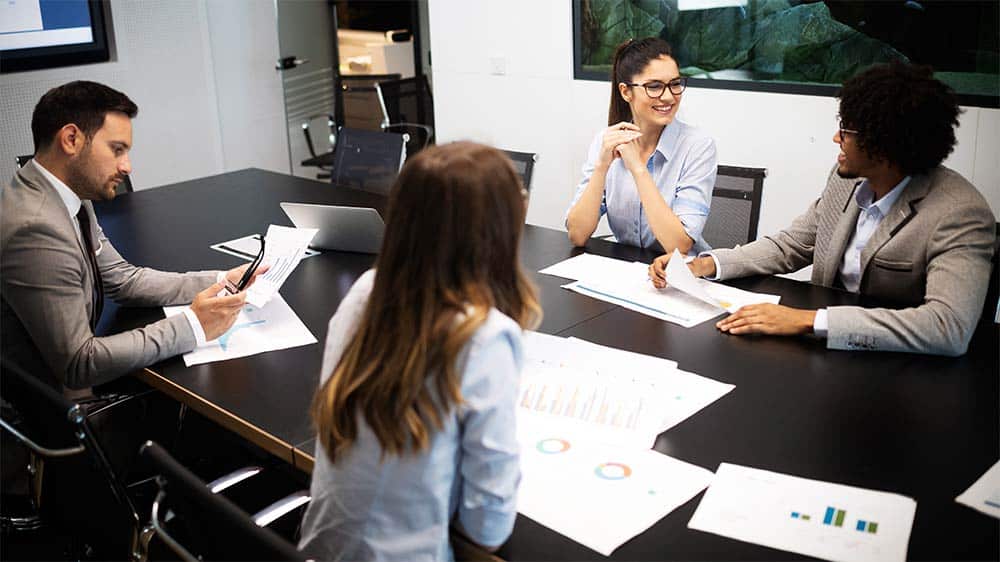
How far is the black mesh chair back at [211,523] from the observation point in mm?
1148

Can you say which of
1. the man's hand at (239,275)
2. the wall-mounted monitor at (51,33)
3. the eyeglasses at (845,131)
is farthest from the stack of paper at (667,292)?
the wall-mounted monitor at (51,33)

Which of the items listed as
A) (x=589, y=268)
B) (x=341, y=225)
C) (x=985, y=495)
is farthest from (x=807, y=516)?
(x=341, y=225)

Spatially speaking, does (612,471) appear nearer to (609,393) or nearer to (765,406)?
(609,393)

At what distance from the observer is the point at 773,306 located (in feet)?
6.59

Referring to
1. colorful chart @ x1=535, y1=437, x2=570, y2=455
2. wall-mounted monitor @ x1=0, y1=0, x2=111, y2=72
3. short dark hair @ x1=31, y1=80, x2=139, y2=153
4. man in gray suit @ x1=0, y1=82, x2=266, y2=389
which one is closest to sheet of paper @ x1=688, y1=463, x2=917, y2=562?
colorful chart @ x1=535, y1=437, x2=570, y2=455

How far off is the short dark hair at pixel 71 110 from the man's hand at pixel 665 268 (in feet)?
4.72

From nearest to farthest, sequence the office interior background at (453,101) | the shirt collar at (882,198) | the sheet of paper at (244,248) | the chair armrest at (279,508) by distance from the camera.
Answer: the chair armrest at (279,508) → the shirt collar at (882,198) → the sheet of paper at (244,248) → the office interior background at (453,101)

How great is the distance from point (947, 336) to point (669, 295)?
2.16ft

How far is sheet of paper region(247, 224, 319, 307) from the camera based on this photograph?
7.42 feet

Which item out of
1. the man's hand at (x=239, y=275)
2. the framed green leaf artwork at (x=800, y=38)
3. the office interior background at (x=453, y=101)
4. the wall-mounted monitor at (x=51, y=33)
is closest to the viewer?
the man's hand at (x=239, y=275)

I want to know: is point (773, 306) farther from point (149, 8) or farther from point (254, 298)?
point (149, 8)

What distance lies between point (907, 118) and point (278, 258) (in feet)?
5.36

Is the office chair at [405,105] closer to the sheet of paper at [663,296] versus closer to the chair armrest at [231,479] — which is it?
the sheet of paper at [663,296]

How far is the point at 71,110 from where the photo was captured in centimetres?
218
